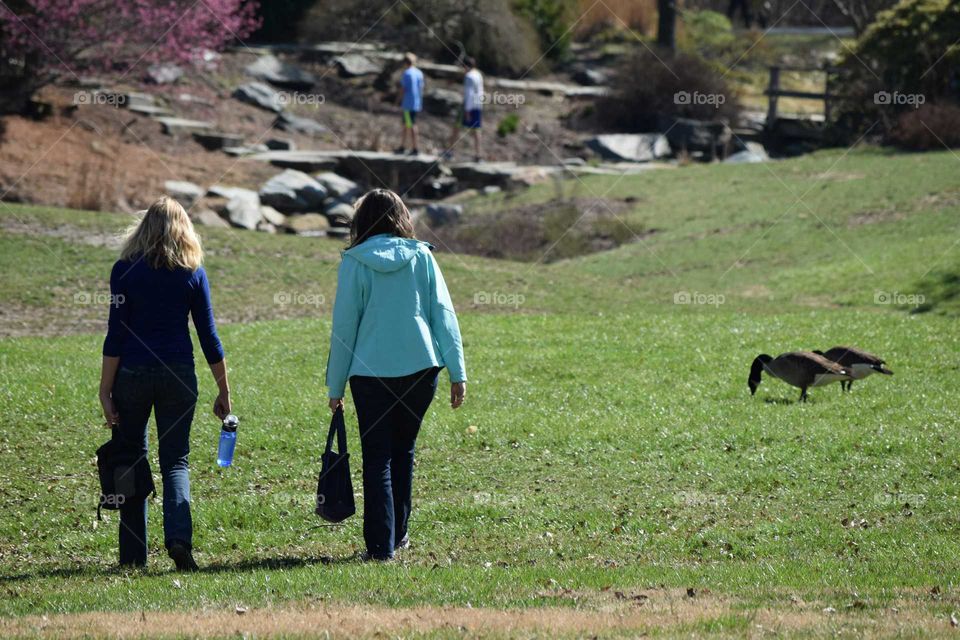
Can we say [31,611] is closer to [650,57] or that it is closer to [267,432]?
[267,432]

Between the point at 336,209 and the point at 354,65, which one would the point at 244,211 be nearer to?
the point at 336,209

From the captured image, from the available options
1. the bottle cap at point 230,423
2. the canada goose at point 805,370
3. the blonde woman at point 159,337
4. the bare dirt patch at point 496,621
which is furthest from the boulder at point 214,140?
the bare dirt patch at point 496,621

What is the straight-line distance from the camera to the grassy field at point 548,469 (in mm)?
6348

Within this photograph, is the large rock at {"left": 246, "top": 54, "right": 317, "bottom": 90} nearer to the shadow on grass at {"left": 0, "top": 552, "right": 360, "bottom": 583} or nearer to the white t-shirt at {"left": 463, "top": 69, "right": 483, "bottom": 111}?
the white t-shirt at {"left": 463, "top": 69, "right": 483, "bottom": 111}

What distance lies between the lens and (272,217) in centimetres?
2497

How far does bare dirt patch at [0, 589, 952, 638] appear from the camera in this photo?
5578 millimetres

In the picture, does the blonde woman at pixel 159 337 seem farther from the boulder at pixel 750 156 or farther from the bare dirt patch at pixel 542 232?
the boulder at pixel 750 156

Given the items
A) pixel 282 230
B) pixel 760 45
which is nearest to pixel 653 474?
pixel 282 230

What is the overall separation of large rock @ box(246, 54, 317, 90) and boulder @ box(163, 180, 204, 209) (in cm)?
1026

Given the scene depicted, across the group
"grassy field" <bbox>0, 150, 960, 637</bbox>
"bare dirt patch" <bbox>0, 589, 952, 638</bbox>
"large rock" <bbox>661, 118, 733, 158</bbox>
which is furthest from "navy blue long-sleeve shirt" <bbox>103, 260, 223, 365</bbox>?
"large rock" <bbox>661, 118, 733, 158</bbox>

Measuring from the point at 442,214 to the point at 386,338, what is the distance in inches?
773

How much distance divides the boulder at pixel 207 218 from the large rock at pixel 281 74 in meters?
11.9

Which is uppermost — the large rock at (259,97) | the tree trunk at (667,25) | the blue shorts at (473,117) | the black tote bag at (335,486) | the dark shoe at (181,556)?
the tree trunk at (667,25)

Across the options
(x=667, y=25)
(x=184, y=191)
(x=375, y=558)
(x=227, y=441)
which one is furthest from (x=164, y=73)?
(x=375, y=558)
